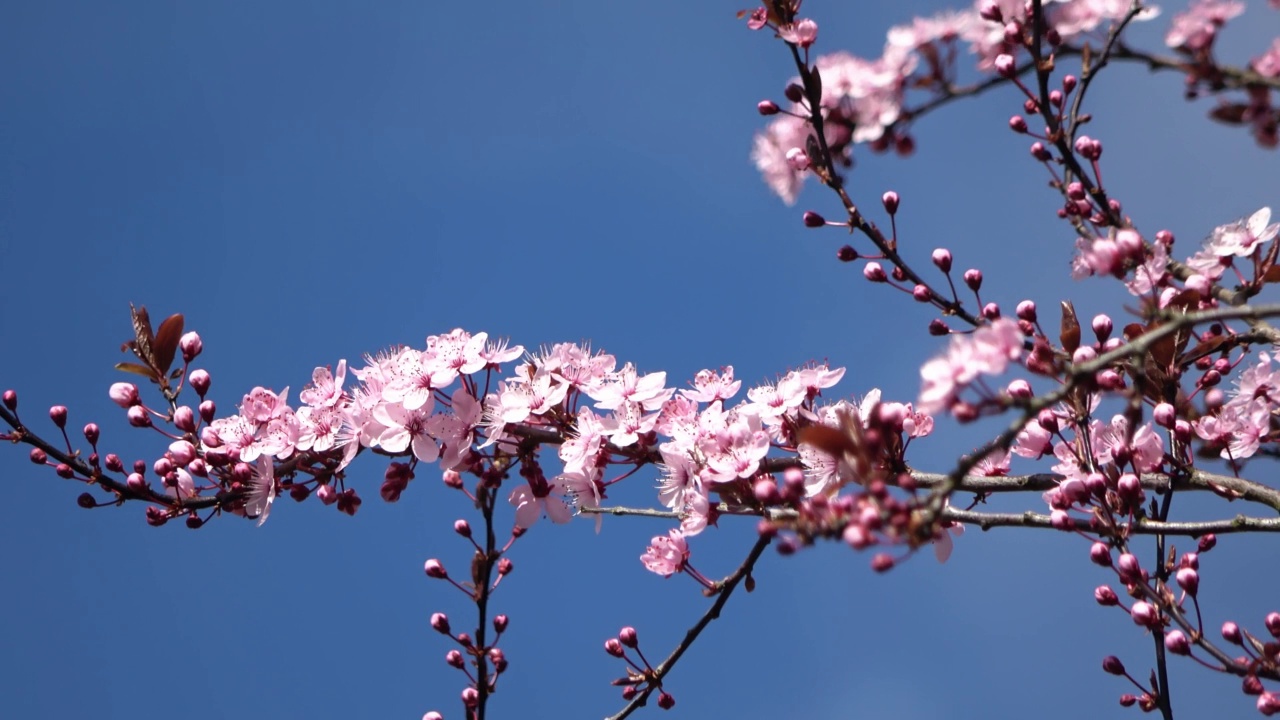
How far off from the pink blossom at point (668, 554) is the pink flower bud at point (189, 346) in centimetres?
187

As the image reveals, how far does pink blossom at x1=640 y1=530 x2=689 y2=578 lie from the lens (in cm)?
309

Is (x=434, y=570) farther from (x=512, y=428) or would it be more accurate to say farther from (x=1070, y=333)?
(x=1070, y=333)

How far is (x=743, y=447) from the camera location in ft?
9.84

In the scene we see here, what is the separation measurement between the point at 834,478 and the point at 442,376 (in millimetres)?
1312

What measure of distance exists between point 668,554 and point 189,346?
1950 millimetres

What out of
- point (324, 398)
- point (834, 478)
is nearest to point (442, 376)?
point (324, 398)

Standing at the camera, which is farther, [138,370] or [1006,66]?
[138,370]

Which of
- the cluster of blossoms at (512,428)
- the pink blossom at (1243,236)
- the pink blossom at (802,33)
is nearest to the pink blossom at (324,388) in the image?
the cluster of blossoms at (512,428)

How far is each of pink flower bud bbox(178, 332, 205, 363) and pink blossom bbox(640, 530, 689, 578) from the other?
1867 millimetres

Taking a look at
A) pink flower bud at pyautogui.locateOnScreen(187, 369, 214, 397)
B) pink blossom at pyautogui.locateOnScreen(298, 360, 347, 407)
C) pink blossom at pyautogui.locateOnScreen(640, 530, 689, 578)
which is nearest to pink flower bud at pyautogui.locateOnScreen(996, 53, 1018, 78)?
pink blossom at pyautogui.locateOnScreen(640, 530, 689, 578)

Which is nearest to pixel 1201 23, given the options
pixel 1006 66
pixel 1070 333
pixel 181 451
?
pixel 1006 66

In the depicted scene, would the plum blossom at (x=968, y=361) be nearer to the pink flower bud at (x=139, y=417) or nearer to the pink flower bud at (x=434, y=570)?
the pink flower bud at (x=434, y=570)

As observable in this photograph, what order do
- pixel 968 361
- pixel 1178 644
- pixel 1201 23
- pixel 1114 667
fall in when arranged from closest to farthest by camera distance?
pixel 968 361 < pixel 1201 23 < pixel 1178 644 < pixel 1114 667

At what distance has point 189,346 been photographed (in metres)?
3.66
